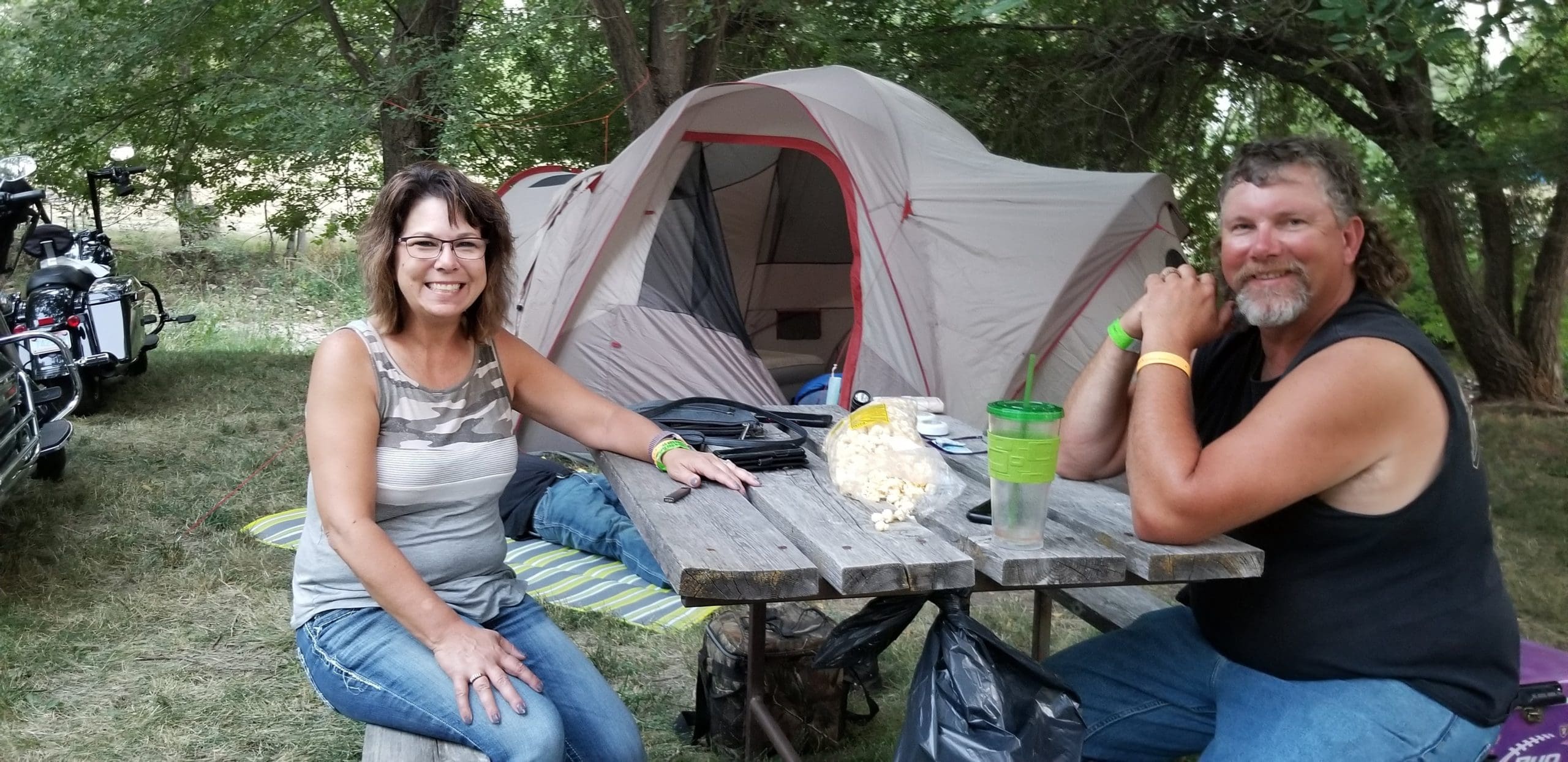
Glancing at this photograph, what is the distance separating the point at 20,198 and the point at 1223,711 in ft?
19.9

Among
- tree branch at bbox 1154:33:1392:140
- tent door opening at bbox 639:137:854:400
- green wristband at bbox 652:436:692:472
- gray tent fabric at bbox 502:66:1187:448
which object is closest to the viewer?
green wristband at bbox 652:436:692:472

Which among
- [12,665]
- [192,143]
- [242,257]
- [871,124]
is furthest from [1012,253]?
[242,257]

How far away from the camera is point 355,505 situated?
1.77 m

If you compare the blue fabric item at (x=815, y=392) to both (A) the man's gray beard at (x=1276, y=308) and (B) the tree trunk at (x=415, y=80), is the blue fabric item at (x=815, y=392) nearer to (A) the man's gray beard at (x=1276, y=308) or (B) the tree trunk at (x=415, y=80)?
(A) the man's gray beard at (x=1276, y=308)

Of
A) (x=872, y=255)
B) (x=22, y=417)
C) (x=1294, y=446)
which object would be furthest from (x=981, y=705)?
(x=22, y=417)

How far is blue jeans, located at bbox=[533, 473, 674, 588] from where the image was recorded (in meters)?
3.86

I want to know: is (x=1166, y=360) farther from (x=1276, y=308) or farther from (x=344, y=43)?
(x=344, y=43)

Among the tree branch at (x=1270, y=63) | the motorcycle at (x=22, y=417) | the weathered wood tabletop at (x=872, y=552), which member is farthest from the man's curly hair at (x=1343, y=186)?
the tree branch at (x=1270, y=63)

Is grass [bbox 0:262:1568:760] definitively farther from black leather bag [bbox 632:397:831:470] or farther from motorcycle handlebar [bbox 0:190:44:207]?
motorcycle handlebar [bbox 0:190:44:207]

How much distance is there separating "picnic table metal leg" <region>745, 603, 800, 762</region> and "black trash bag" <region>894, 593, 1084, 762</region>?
28.6 inches

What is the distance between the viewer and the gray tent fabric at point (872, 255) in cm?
470

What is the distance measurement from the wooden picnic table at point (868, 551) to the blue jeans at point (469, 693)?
0.30 meters

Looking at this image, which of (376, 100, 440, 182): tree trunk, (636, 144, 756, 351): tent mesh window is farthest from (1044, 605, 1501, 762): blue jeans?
(376, 100, 440, 182): tree trunk

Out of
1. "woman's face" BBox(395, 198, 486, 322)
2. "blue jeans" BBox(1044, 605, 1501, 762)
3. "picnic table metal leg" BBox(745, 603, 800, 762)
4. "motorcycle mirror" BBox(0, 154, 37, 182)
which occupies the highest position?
"motorcycle mirror" BBox(0, 154, 37, 182)
